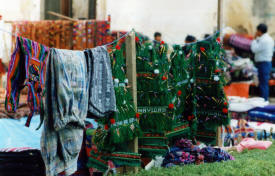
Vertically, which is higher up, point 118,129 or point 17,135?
point 118,129

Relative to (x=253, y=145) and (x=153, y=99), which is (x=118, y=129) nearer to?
(x=153, y=99)

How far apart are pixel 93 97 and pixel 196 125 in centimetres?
A: 225

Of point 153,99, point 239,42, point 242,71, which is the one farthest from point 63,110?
point 239,42

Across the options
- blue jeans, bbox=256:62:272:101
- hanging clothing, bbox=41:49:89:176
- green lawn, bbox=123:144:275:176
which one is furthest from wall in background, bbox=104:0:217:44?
hanging clothing, bbox=41:49:89:176

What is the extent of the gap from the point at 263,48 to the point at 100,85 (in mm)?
5997

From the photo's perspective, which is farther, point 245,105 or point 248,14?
point 248,14

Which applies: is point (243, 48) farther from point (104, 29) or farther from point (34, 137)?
point (34, 137)

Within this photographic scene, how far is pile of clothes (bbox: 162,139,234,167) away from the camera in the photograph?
4473mm

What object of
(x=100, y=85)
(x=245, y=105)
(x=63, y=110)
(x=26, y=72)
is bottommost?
(x=245, y=105)

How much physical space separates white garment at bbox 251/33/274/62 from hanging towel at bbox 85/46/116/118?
→ 19.1 ft

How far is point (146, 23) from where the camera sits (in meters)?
9.60

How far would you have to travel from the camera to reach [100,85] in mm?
3391

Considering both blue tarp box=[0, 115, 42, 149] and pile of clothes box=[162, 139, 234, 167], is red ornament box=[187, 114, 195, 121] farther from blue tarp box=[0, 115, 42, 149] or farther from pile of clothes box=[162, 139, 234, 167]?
blue tarp box=[0, 115, 42, 149]

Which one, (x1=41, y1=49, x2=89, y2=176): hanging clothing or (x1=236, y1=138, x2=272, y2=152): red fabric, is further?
(x1=236, y1=138, x2=272, y2=152): red fabric
